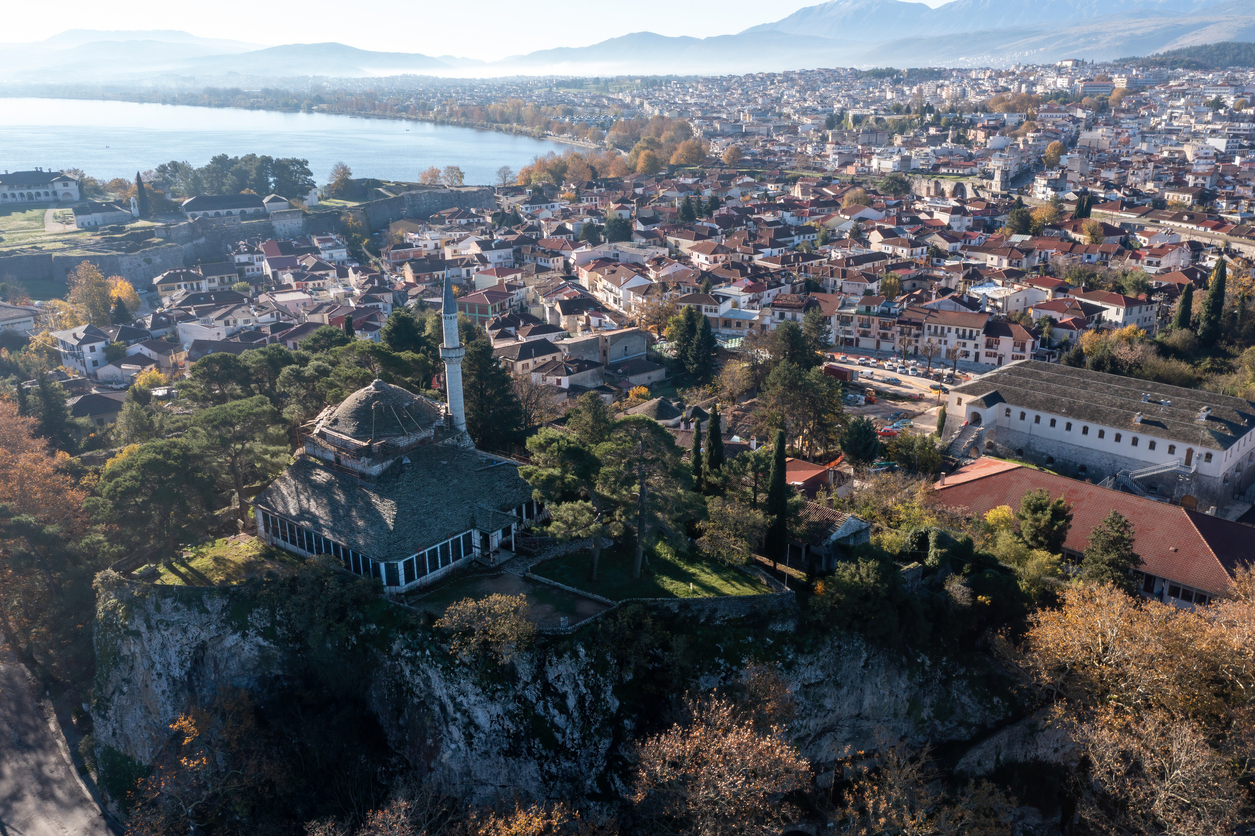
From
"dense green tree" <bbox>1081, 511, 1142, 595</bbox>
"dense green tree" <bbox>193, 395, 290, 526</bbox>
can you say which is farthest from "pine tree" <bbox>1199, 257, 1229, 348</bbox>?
"dense green tree" <bbox>193, 395, 290, 526</bbox>

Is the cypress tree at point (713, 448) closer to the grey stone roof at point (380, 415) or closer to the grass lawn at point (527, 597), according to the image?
the grass lawn at point (527, 597)

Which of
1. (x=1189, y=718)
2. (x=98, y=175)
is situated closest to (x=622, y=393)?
(x=1189, y=718)

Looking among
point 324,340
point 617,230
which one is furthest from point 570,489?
point 617,230

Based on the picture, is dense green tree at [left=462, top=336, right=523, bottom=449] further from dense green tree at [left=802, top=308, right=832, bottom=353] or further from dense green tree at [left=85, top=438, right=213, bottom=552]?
dense green tree at [left=802, top=308, right=832, bottom=353]

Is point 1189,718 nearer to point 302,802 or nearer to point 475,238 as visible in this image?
point 302,802

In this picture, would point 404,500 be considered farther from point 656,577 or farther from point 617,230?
point 617,230

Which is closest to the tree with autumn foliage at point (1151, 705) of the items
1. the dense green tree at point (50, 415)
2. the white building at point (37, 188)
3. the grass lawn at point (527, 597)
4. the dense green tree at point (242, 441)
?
the grass lawn at point (527, 597)
